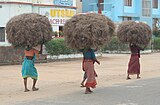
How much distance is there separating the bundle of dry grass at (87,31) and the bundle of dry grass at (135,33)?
14.9ft

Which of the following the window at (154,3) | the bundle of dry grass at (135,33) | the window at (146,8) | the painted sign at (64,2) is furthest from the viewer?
the window at (154,3)

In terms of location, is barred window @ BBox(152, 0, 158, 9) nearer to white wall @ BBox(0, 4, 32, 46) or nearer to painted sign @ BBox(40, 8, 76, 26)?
painted sign @ BBox(40, 8, 76, 26)

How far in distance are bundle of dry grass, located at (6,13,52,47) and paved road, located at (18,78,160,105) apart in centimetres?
220

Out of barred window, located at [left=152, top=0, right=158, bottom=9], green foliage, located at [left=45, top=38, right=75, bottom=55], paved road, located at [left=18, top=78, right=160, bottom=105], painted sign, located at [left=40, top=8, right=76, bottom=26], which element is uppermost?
barred window, located at [left=152, top=0, right=158, bottom=9]

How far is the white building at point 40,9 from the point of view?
35.9 m

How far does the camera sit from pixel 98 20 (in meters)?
13.3

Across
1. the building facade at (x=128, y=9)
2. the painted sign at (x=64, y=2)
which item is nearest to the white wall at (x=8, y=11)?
the painted sign at (x=64, y=2)

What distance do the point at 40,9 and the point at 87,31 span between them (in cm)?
2581

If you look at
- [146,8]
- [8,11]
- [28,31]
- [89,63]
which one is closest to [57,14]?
[8,11]

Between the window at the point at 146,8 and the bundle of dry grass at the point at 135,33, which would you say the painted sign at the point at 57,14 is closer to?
the window at the point at 146,8

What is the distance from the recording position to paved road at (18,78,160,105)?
37.6ft

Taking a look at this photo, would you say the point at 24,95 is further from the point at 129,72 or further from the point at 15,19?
the point at 129,72

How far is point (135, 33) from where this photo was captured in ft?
58.7

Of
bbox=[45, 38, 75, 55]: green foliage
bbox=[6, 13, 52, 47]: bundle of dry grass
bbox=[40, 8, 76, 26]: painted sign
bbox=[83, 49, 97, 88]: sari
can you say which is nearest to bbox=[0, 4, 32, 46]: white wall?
bbox=[40, 8, 76, 26]: painted sign
